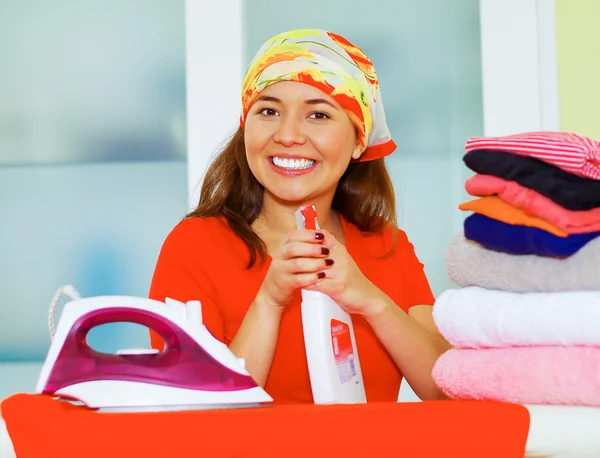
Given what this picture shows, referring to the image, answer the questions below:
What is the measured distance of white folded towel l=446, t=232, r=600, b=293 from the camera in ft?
3.16

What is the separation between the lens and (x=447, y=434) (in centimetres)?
85

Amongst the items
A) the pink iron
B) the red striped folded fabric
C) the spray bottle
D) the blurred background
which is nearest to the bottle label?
the spray bottle

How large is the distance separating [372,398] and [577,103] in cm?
129

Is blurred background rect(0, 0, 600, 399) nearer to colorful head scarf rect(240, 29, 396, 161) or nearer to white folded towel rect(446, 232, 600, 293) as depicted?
colorful head scarf rect(240, 29, 396, 161)

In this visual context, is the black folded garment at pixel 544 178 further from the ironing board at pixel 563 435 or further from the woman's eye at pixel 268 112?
the woman's eye at pixel 268 112

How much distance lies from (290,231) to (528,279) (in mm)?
461

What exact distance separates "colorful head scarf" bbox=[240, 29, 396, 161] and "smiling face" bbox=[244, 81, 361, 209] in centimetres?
2

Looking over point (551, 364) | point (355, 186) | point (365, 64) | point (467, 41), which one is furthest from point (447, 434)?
point (467, 41)

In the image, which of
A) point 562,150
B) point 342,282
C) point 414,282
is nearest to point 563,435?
point 562,150

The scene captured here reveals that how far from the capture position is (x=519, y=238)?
1004mm

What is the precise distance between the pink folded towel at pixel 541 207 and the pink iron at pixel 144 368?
37cm

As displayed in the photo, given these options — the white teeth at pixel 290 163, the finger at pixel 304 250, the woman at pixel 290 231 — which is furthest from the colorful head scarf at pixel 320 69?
the finger at pixel 304 250

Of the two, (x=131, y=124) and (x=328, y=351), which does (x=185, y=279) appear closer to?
(x=328, y=351)

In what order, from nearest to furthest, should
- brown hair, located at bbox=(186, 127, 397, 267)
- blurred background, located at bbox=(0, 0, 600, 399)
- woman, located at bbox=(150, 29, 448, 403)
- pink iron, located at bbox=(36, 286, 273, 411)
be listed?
pink iron, located at bbox=(36, 286, 273, 411), woman, located at bbox=(150, 29, 448, 403), brown hair, located at bbox=(186, 127, 397, 267), blurred background, located at bbox=(0, 0, 600, 399)
